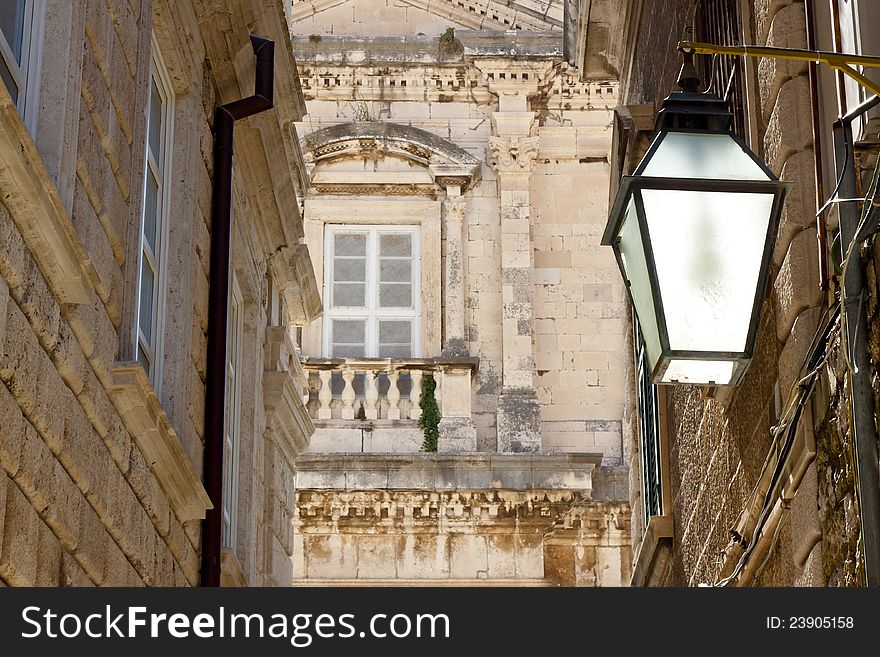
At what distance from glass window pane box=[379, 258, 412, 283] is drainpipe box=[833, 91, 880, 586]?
14.6 metres

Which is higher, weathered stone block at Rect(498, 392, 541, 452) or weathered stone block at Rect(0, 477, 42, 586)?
weathered stone block at Rect(498, 392, 541, 452)

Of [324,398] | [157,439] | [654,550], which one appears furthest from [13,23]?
[324,398]

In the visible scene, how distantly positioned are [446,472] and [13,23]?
12744 mm

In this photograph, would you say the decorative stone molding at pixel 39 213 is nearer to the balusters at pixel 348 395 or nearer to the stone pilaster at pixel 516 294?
the balusters at pixel 348 395

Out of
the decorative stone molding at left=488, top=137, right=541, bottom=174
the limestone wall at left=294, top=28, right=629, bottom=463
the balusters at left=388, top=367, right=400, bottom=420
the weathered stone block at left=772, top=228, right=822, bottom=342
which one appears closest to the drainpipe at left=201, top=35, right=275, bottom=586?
the weathered stone block at left=772, top=228, right=822, bottom=342

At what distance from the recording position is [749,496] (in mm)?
6680

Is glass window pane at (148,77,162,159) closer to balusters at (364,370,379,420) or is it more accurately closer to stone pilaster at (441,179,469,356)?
balusters at (364,370,379,420)

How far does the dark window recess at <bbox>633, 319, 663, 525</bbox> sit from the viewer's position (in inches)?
395

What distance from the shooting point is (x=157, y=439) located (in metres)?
7.09

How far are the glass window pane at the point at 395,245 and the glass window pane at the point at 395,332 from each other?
82cm

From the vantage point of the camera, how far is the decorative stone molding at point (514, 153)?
65.4 feet

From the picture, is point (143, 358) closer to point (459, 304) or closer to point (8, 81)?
point (8, 81)

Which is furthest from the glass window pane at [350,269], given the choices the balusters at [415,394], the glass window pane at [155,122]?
the glass window pane at [155,122]

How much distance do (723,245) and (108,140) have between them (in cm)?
272
